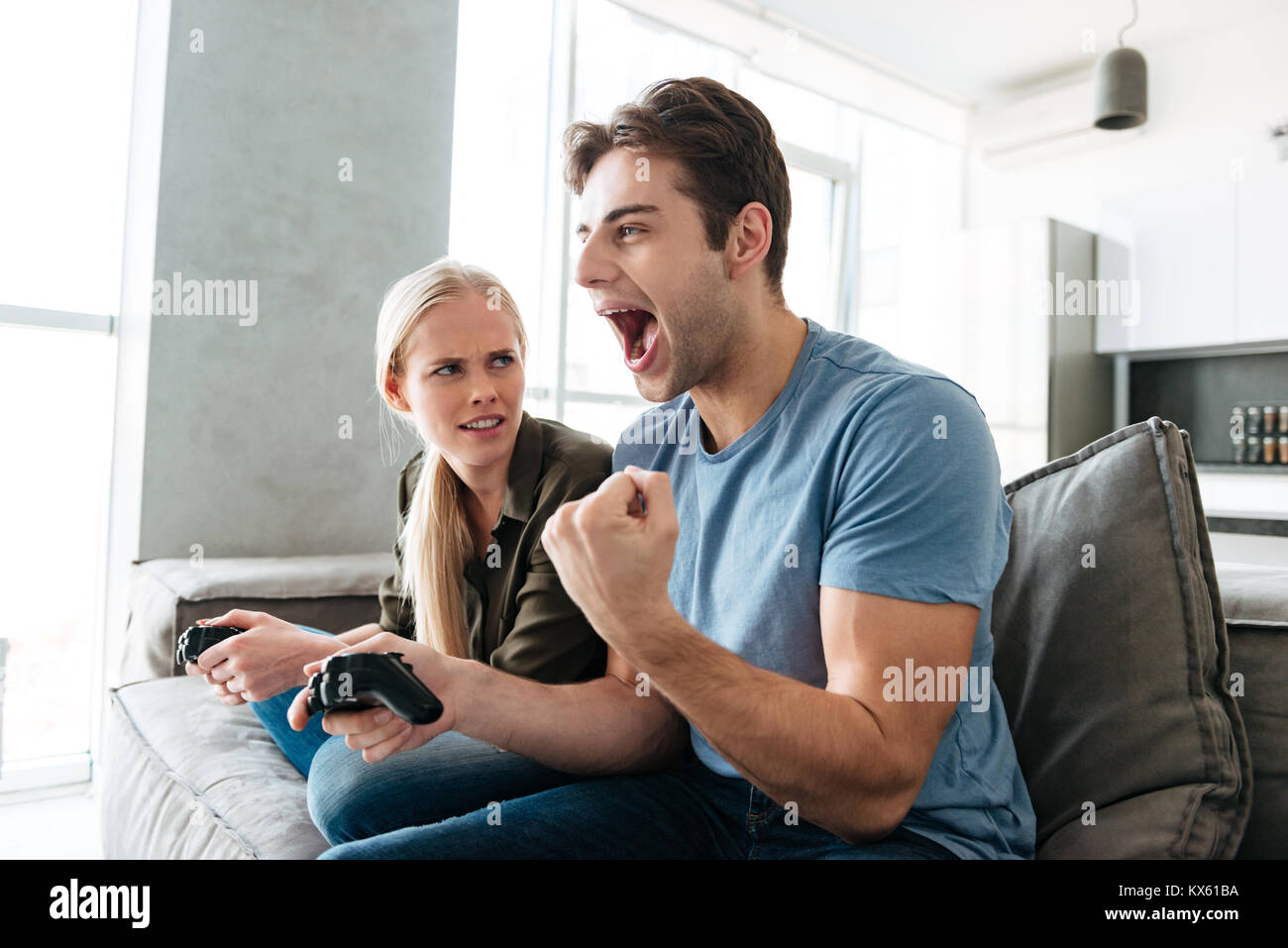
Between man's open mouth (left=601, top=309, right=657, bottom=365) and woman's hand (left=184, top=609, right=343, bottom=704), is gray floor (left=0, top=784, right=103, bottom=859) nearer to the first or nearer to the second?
woman's hand (left=184, top=609, right=343, bottom=704)

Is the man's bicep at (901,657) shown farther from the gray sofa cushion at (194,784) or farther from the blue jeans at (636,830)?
the gray sofa cushion at (194,784)

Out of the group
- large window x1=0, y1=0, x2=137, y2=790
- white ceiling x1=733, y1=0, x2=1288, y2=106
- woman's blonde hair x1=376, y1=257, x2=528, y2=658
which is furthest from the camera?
white ceiling x1=733, y1=0, x2=1288, y2=106

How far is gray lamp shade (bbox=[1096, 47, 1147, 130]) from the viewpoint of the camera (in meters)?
3.38

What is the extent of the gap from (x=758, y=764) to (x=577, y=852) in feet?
1.02

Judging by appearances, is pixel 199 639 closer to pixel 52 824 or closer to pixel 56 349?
pixel 52 824

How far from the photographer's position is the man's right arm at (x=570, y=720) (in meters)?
1.10

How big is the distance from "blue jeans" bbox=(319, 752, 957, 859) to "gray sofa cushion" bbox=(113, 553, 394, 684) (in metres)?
0.99

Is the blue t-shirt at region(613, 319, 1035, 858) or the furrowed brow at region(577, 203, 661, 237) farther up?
the furrowed brow at region(577, 203, 661, 237)

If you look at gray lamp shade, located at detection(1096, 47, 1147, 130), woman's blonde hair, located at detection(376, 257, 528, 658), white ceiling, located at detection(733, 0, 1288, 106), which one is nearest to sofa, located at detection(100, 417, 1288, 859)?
woman's blonde hair, located at detection(376, 257, 528, 658)

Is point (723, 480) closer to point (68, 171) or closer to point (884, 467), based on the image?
point (884, 467)

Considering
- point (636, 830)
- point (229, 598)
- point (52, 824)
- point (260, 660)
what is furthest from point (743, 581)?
point (52, 824)
